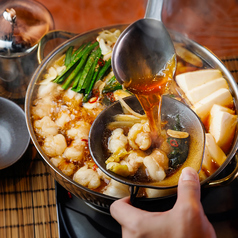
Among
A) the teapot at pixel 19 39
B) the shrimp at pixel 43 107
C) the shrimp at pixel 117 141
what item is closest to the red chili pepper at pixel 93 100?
the shrimp at pixel 43 107

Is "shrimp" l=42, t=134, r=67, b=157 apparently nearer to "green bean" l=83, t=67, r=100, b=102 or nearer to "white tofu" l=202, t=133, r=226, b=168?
"green bean" l=83, t=67, r=100, b=102

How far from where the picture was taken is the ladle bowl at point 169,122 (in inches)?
56.2

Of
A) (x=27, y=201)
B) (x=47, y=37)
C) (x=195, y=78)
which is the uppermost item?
(x=47, y=37)

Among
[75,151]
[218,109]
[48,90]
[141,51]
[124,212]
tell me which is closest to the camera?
[124,212]

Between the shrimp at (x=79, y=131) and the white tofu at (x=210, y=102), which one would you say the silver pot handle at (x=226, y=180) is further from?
the shrimp at (x=79, y=131)

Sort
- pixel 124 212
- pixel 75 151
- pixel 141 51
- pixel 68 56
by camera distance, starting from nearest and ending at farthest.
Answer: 1. pixel 124 212
2. pixel 141 51
3. pixel 75 151
4. pixel 68 56

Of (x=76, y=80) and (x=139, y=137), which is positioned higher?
(x=76, y=80)

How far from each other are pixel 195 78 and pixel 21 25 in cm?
138

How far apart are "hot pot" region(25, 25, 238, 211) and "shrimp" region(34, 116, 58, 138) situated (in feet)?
0.19

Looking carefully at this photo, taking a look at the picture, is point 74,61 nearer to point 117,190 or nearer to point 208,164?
point 117,190

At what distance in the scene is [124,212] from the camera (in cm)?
116

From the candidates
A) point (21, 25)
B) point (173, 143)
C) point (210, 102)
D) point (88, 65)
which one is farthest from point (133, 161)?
point (21, 25)

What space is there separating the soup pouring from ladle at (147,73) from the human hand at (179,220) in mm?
403

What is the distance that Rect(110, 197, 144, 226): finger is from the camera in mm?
1120
